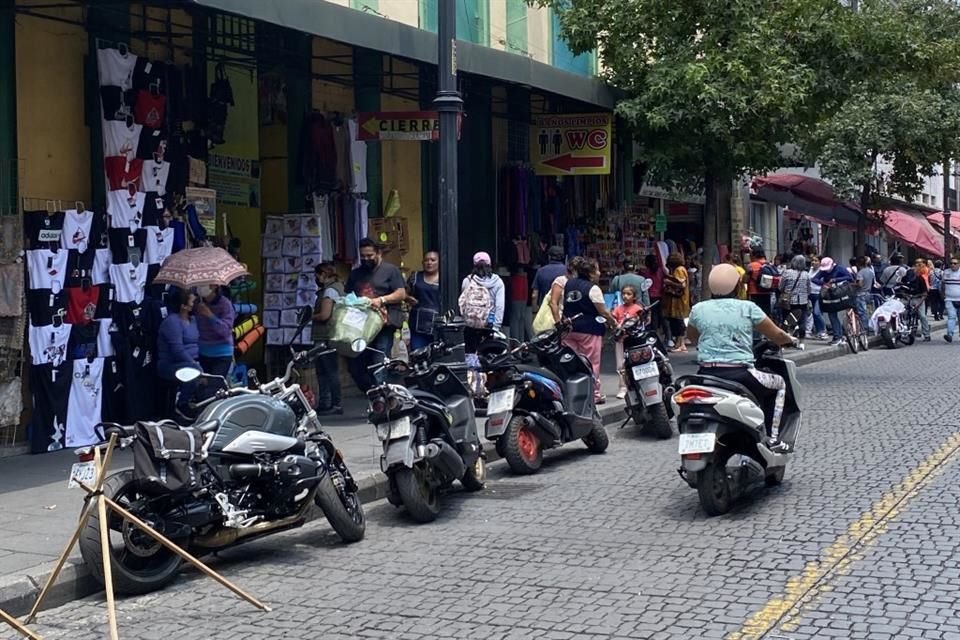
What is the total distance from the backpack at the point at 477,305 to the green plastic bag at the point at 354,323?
4.91 ft

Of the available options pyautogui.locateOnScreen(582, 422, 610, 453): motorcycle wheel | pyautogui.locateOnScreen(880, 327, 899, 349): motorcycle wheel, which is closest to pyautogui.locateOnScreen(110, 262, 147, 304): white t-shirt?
pyautogui.locateOnScreen(582, 422, 610, 453): motorcycle wheel

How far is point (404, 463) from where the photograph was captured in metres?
8.37

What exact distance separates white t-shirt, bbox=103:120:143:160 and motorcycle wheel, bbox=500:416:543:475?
176 inches

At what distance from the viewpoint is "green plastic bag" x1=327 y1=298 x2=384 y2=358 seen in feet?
41.2

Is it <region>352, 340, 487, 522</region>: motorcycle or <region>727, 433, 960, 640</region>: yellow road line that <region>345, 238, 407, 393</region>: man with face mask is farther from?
<region>727, 433, 960, 640</region>: yellow road line

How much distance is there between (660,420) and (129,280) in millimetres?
5259

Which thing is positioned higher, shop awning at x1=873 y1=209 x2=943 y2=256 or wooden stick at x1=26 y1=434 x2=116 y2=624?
shop awning at x1=873 y1=209 x2=943 y2=256

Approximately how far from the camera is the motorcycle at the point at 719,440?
26.9 ft

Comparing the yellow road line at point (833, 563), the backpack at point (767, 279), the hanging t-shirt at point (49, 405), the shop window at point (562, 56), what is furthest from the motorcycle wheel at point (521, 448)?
the backpack at point (767, 279)

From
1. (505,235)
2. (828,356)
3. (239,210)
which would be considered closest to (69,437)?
(239,210)

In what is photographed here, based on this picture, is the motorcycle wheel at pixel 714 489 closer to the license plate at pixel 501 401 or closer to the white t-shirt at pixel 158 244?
the license plate at pixel 501 401

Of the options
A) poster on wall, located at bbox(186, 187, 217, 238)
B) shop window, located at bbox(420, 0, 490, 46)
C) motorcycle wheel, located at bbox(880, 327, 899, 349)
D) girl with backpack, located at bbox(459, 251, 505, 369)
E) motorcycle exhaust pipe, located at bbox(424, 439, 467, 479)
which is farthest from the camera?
motorcycle wheel, located at bbox(880, 327, 899, 349)

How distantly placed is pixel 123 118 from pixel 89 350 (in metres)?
2.19

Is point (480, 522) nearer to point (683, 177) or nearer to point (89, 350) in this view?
point (89, 350)
